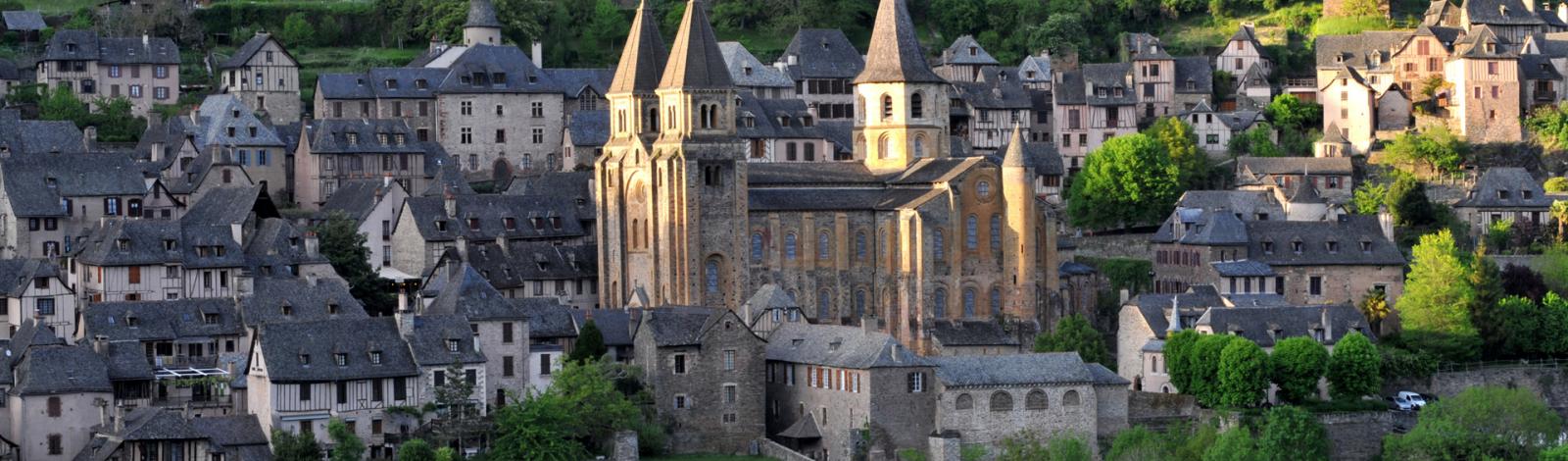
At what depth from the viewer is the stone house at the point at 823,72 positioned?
142m

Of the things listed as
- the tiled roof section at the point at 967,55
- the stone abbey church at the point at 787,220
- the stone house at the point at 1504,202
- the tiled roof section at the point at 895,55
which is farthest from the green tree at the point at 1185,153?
the stone abbey church at the point at 787,220

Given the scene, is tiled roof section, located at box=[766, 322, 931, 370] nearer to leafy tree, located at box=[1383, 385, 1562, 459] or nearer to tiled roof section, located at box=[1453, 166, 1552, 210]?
leafy tree, located at box=[1383, 385, 1562, 459]

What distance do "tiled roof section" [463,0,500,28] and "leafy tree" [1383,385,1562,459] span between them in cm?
5040

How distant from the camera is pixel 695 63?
4483 inches

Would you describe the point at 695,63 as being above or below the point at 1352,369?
above

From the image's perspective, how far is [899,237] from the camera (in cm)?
11625

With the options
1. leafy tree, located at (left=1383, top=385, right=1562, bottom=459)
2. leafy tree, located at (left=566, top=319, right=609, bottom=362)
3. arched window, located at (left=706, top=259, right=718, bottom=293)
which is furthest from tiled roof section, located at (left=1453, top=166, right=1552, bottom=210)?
leafy tree, located at (left=566, top=319, right=609, bottom=362)

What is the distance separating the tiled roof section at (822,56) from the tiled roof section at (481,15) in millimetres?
12708

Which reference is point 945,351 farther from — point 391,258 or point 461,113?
point 461,113

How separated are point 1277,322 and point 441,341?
98.5 ft

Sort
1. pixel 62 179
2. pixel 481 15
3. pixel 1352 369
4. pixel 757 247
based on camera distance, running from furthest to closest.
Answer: pixel 481 15 → pixel 757 247 → pixel 62 179 → pixel 1352 369

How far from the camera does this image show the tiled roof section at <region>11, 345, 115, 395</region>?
94.7 m

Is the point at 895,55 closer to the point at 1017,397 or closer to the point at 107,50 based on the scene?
the point at 1017,397

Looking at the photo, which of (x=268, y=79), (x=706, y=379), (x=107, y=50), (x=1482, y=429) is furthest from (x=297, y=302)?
(x=1482, y=429)
